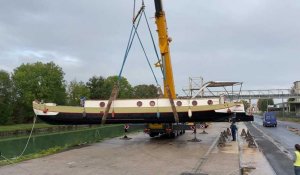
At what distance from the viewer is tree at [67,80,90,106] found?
98.6 meters

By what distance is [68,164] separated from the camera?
59.5ft

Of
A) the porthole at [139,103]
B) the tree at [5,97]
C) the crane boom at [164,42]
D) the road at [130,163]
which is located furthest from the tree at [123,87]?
the road at [130,163]

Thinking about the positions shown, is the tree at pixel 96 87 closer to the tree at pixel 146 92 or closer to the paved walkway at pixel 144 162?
the tree at pixel 146 92

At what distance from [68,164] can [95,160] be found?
1.80 meters

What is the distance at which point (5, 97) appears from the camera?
8688 cm

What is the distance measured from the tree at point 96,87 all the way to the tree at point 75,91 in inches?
44.3

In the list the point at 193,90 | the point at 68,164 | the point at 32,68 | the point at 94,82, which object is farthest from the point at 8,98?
the point at 68,164

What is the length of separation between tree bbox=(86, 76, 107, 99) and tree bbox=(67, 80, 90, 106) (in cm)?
113

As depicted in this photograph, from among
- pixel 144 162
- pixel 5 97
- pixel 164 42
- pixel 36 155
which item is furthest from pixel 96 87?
pixel 144 162

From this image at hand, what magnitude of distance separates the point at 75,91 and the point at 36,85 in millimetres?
17441

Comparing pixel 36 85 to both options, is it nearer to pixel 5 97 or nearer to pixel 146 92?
pixel 5 97

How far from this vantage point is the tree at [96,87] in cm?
9488

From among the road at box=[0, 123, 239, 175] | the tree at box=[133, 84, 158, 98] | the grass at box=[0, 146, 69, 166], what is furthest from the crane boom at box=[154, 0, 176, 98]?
the tree at box=[133, 84, 158, 98]

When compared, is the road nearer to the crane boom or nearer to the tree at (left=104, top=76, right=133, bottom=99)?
the crane boom
